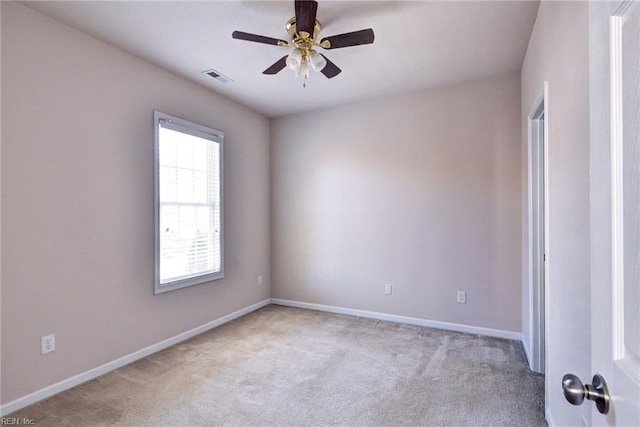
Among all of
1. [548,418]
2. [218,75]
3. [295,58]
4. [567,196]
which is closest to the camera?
[567,196]

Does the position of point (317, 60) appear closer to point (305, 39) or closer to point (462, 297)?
point (305, 39)

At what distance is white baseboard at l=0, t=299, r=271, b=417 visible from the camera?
2094mm

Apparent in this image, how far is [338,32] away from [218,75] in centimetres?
138

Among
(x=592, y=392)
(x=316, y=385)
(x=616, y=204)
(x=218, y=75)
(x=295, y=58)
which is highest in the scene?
(x=218, y=75)

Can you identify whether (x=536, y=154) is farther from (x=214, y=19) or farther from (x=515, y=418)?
(x=214, y=19)

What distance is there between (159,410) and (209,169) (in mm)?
2340

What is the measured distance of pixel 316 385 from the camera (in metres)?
2.39

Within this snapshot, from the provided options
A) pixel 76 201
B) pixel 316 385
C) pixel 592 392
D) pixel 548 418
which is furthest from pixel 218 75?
pixel 548 418

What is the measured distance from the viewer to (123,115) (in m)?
2.74

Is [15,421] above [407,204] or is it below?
below

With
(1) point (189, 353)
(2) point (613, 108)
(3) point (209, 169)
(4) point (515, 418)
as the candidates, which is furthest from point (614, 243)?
(3) point (209, 169)

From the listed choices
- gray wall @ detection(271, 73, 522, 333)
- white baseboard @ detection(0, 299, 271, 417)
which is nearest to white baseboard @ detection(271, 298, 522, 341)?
gray wall @ detection(271, 73, 522, 333)

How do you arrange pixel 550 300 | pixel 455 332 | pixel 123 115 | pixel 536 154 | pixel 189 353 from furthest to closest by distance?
pixel 455 332 → pixel 189 353 → pixel 123 115 → pixel 536 154 → pixel 550 300

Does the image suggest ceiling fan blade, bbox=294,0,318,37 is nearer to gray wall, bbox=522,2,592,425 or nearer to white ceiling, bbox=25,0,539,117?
white ceiling, bbox=25,0,539,117
